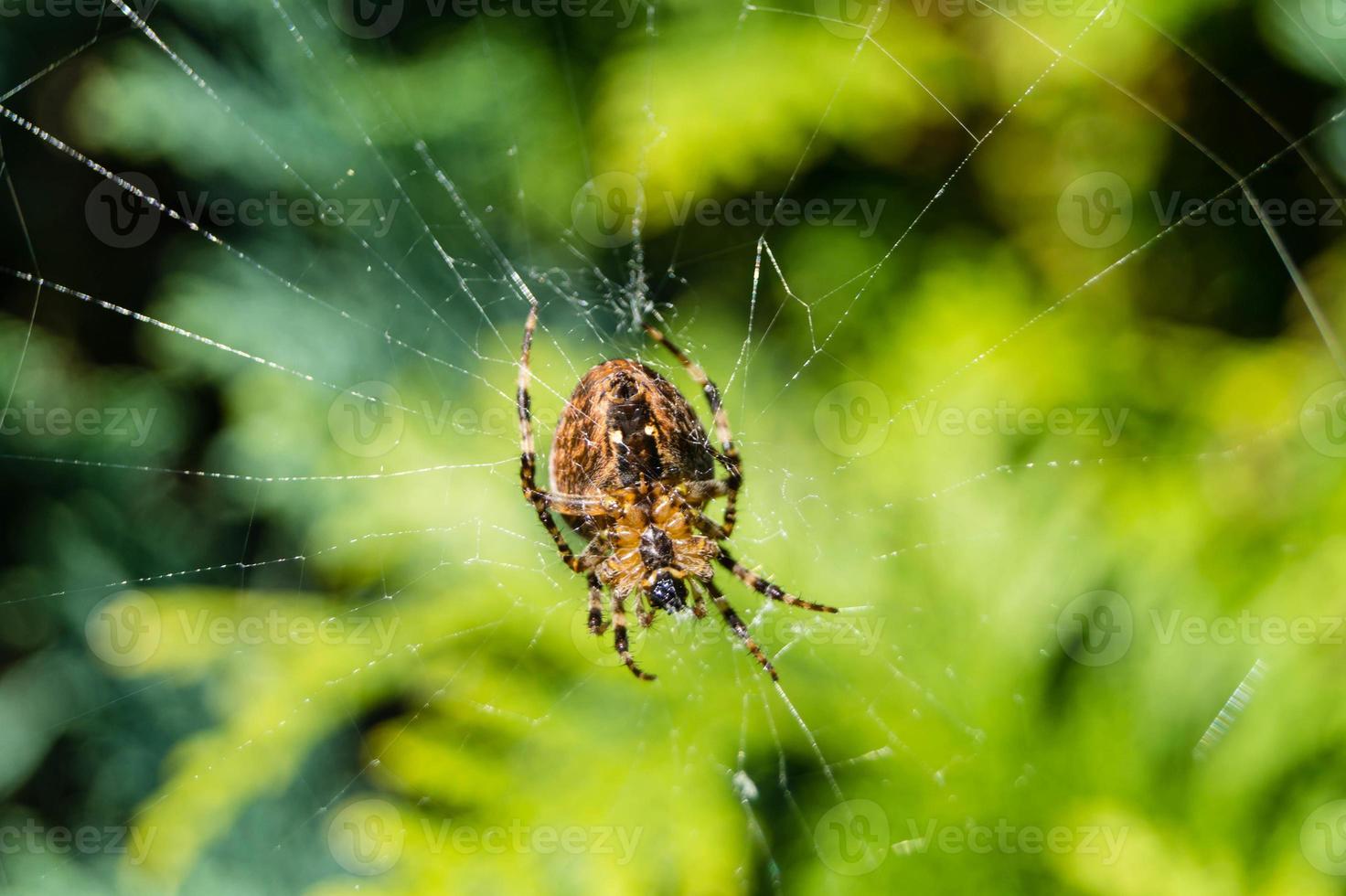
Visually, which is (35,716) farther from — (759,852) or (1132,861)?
(1132,861)

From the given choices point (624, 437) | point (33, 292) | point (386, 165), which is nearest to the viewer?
point (624, 437)

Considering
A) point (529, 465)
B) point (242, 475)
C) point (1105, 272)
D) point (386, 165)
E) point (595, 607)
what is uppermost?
point (386, 165)

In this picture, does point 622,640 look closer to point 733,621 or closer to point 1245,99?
point 733,621

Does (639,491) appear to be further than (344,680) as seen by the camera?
Yes

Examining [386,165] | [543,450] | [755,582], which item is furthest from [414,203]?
[755,582]

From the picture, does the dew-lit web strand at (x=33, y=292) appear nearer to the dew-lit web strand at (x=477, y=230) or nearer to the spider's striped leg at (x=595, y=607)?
the dew-lit web strand at (x=477, y=230)

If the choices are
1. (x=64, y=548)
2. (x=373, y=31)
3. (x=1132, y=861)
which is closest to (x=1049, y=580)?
(x=1132, y=861)
